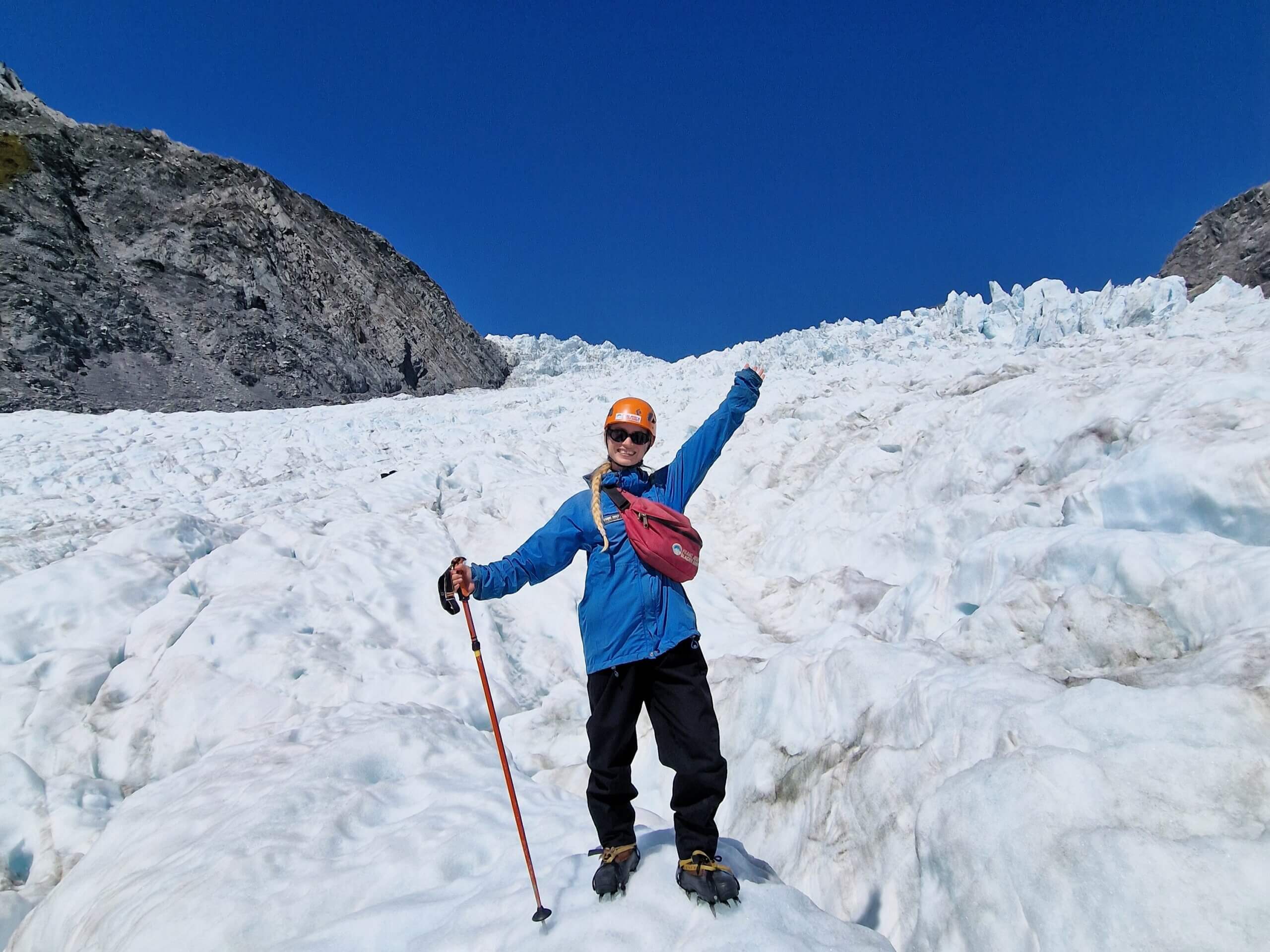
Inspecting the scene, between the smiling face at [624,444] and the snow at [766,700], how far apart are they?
4.79 feet

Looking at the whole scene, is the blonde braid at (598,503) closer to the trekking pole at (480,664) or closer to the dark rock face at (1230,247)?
the trekking pole at (480,664)

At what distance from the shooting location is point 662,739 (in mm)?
2297

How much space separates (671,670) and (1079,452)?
5.02 metres

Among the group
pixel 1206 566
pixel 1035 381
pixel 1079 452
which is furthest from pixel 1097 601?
pixel 1035 381

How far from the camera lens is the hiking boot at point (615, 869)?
85.2 inches

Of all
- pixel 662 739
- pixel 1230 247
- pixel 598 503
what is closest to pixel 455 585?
pixel 598 503

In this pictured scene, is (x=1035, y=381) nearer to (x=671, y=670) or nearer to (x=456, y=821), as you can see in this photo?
(x=671, y=670)

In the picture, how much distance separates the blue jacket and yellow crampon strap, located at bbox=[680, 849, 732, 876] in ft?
2.08

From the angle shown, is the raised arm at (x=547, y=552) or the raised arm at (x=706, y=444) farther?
the raised arm at (x=706, y=444)

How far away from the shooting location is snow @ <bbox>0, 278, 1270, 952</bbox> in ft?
6.77

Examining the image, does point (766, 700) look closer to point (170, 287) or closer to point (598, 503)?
point (598, 503)

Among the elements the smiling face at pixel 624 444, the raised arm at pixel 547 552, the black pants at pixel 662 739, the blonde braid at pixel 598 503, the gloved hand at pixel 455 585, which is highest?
the smiling face at pixel 624 444

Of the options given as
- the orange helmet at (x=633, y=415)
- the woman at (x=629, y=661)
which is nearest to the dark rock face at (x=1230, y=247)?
the orange helmet at (x=633, y=415)

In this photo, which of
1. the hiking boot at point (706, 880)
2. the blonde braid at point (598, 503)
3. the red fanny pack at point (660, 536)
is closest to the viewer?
the hiking boot at point (706, 880)
